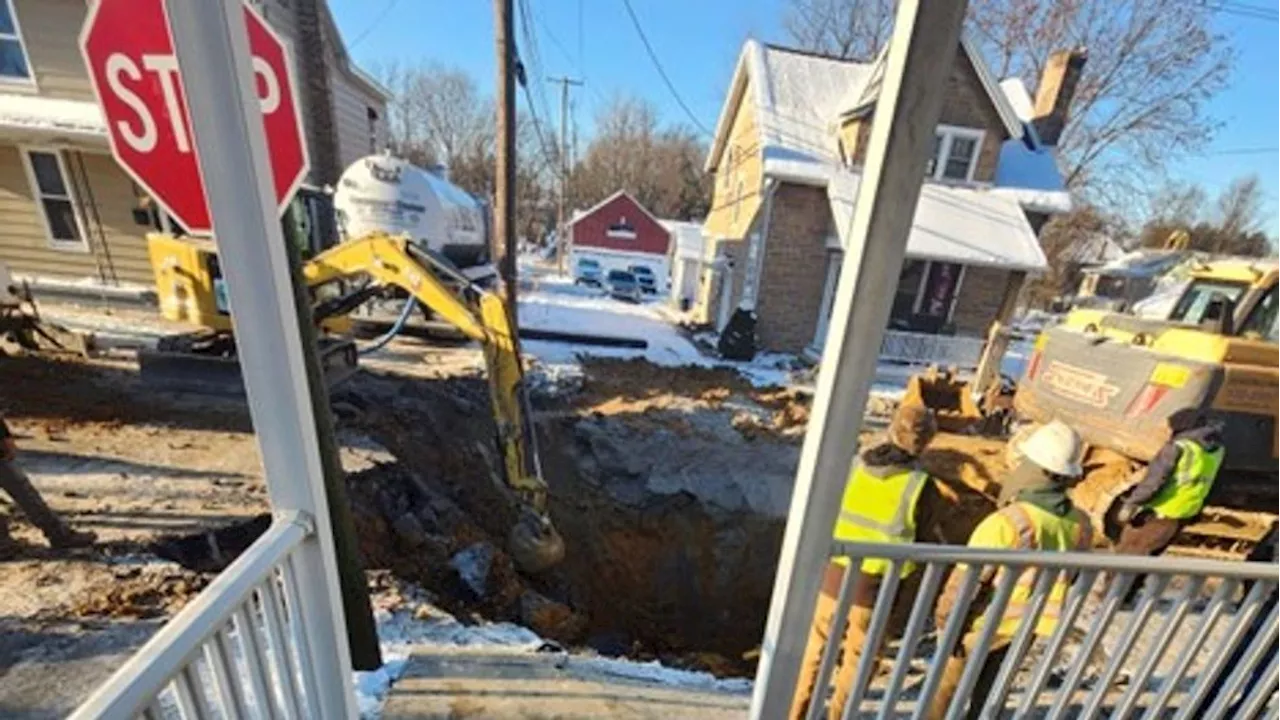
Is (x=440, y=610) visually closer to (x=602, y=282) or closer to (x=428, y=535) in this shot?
(x=428, y=535)

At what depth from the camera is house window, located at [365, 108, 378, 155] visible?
1412 cm

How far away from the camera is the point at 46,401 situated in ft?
19.7

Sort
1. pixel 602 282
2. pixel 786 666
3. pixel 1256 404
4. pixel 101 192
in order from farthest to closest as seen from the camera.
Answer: pixel 602 282 < pixel 101 192 < pixel 1256 404 < pixel 786 666

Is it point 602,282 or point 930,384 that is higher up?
point 930,384

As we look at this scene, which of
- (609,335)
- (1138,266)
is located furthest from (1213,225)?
(609,335)

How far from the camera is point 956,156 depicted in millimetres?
13102

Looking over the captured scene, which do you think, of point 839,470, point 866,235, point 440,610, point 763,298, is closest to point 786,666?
Result: point 839,470

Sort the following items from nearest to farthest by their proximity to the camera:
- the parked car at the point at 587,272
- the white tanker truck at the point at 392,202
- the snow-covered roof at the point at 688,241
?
1. the white tanker truck at the point at 392,202
2. the snow-covered roof at the point at 688,241
3. the parked car at the point at 587,272

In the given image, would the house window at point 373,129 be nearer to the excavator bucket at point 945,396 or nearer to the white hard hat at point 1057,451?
the excavator bucket at point 945,396

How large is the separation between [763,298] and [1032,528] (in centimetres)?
1085

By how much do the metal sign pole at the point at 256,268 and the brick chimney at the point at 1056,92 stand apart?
59.4 ft

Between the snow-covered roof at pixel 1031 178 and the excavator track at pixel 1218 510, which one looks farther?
the snow-covered roof at pixel 1031 178

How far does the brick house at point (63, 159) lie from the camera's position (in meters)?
8.48

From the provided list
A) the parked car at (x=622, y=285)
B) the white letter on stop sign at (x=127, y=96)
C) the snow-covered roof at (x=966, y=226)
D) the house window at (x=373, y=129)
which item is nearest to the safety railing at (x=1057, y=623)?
the white letter on stop sign at (x=127, y=96)
